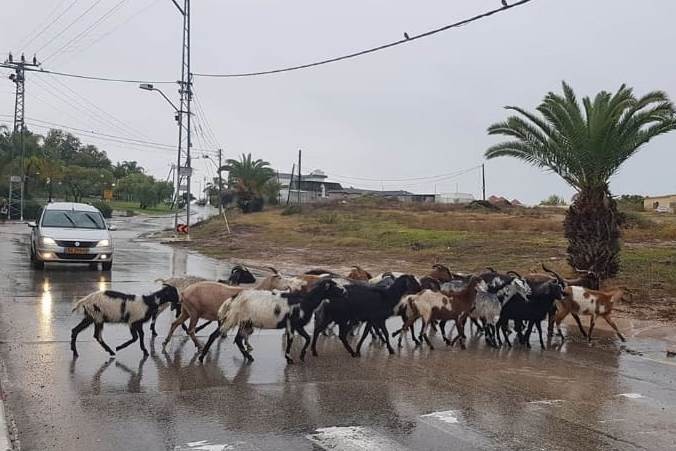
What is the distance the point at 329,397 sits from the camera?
A: 7.60 metres

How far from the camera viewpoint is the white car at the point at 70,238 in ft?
63.3

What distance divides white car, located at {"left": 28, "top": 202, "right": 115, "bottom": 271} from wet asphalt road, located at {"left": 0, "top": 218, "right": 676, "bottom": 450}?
7.93 metres

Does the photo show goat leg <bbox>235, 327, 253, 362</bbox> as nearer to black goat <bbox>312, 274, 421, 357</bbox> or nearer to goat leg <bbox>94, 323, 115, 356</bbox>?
black goat <bbox>312, 274, 421, 357</bbox>

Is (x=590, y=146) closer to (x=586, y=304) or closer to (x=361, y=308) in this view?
(x=586, y=304)

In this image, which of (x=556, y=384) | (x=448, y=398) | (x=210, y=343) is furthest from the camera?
(x=210, y=343)

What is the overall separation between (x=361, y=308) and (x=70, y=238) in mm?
12059

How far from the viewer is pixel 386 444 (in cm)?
607

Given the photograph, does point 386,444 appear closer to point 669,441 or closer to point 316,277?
point 669,441

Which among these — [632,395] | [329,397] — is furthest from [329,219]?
[329,397]

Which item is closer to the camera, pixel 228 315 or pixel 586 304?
pixel 228 315

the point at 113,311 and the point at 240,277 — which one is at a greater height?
the point at 240,277

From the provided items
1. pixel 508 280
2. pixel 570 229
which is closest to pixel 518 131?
pixel 570 229

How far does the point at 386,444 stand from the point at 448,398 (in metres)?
1.83

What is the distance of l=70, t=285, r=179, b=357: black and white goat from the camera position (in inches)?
362
